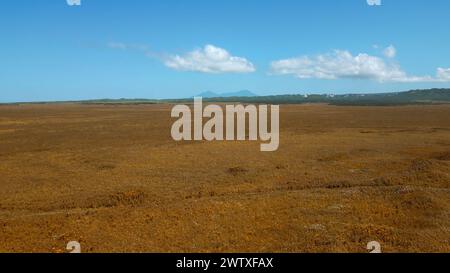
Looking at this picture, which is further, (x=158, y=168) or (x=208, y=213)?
(x=158, y=168)

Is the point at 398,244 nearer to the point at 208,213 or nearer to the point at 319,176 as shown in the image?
the point at 208,213

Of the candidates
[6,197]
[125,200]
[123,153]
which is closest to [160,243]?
[125,200]

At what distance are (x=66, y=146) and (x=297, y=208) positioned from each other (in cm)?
3363

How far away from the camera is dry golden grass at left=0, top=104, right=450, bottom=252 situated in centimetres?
1714

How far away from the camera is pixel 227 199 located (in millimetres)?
22625

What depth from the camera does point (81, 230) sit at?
1809 cm

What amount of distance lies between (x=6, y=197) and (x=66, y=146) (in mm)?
23209

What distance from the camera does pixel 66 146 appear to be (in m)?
47.3

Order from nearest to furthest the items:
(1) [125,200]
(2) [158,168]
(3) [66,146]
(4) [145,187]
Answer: (1) [125,200]
(4) [145,187]
(2) [158,168]
(3) [66,146]

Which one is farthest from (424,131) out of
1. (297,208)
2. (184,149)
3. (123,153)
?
(297,208)

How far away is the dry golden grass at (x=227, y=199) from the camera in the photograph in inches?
675

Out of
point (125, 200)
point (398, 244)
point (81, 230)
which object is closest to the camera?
point (398, 244)
